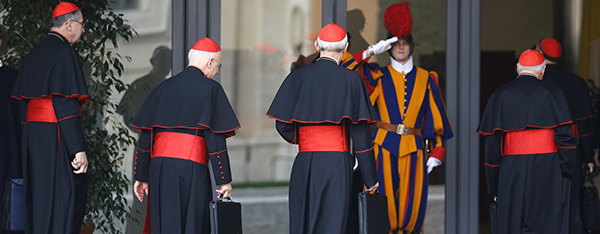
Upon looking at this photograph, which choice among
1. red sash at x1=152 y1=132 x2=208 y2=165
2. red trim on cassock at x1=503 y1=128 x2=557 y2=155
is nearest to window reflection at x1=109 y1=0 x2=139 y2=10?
red sash at x1=152 y1=132 x2=208 y2=165

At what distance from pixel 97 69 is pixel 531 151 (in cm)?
349

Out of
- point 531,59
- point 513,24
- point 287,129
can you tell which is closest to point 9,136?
point 287,129

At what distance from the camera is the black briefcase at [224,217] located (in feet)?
14.1

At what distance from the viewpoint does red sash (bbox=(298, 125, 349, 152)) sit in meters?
4.51

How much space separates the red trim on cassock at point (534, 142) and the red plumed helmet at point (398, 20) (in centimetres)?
118

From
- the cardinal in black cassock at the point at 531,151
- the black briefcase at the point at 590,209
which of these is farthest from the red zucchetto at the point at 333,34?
the black briefcase at the point at 590,209

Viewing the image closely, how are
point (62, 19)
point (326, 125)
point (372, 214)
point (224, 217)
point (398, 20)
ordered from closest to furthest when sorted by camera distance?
point (224, 217) < point (372, 214) < point (326, 125) < point (62, 19) < point (398, 20)

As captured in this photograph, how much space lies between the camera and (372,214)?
4406mm

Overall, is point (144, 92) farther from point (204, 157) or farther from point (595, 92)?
point (595, 92)

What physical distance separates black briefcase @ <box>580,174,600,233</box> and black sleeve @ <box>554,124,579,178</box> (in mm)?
928

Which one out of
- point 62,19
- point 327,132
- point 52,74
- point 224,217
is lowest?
point 224,217

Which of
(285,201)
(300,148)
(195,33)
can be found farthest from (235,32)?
(300,148)

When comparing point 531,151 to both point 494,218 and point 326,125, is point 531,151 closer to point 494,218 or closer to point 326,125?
point 494,218

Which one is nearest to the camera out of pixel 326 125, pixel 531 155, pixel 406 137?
pixel 326 125
